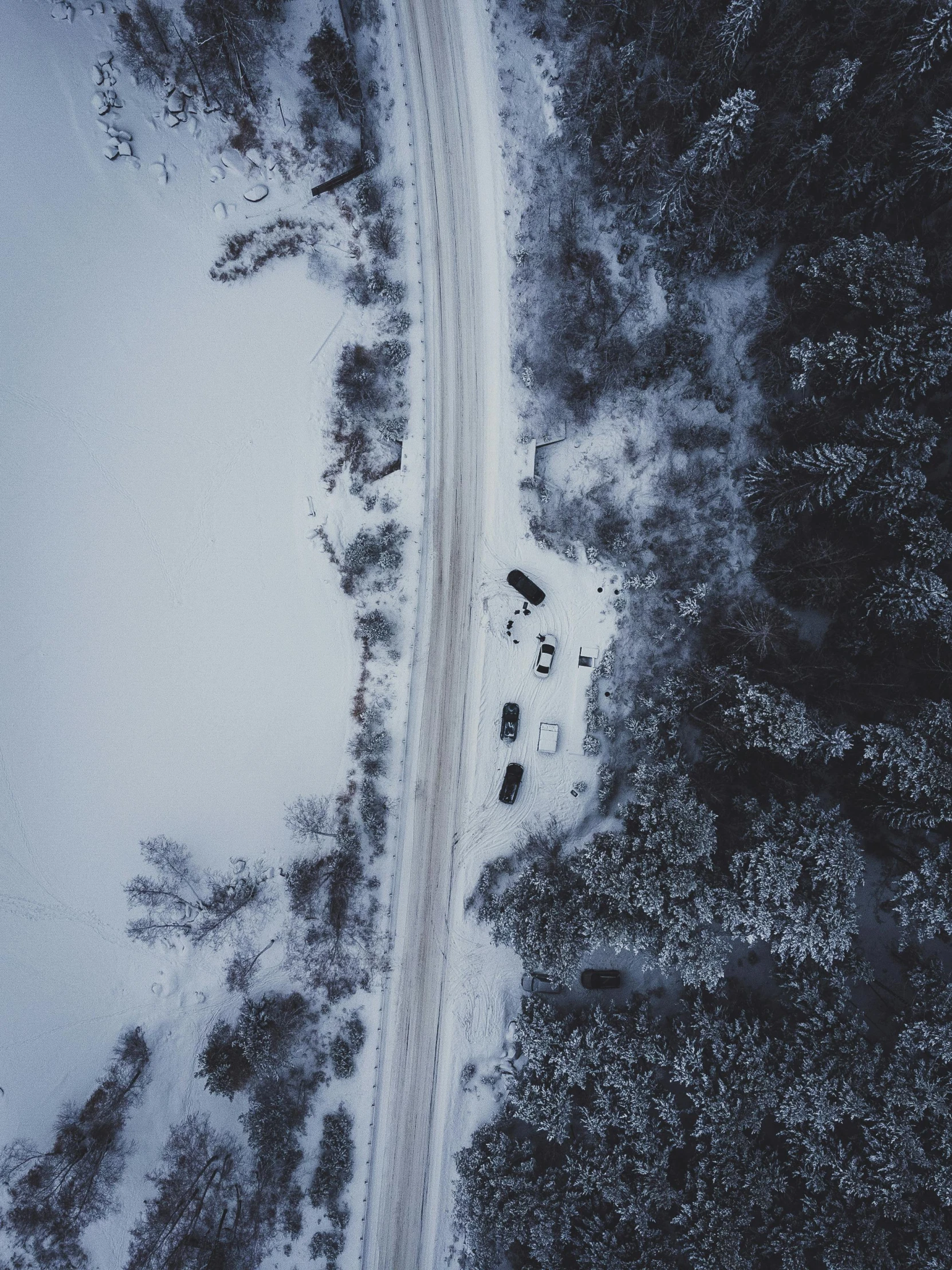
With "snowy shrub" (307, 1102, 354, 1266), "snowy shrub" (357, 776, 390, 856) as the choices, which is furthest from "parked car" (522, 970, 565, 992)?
"snowy shrub" (307, 1102, 354, 1266)

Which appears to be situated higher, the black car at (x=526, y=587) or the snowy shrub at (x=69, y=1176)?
the black car at (x=526, y=587)

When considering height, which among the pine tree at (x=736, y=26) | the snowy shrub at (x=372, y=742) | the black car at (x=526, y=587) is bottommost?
the snowy shrub at (x=372, y=742)

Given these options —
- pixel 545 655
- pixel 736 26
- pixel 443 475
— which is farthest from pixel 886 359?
pixel 443 475

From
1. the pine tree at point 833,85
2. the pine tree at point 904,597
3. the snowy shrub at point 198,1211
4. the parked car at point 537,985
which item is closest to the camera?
the pine tree at point 833,85

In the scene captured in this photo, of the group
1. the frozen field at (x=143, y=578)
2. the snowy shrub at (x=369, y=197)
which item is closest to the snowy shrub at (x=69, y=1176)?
the frozen field at (x=143, y=578)

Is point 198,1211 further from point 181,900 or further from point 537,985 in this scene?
point 537,985

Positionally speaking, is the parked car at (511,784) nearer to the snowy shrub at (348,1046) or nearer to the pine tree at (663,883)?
the pine tree at (663,883)
